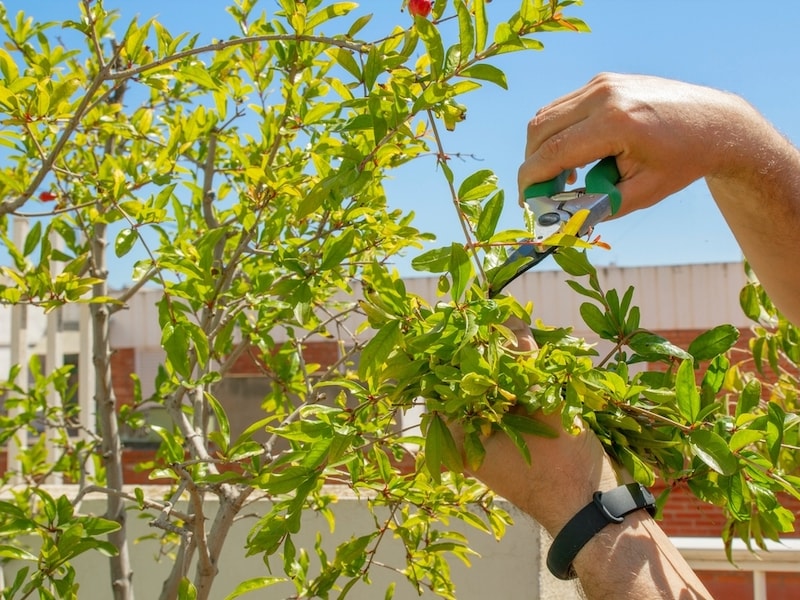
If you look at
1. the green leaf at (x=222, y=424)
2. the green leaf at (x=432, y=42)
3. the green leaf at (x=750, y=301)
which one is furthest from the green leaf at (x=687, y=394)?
the green leaf at (x=750, y=301)

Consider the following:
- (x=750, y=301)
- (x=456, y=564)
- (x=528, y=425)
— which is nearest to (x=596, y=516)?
(x=528, y=425)

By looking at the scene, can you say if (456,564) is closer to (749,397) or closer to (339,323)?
(339,323)

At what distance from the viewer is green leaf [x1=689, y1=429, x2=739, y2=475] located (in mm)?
765

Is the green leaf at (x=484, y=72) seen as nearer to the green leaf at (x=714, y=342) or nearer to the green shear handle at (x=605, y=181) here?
the green shear handle at (x=605, y=181)

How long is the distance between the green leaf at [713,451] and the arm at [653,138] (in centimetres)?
26

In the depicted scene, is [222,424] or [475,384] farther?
[222,424]

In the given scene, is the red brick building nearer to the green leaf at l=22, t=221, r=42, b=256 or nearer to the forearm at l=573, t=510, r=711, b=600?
the green leaf at l=22, t=221, r=42, b=256

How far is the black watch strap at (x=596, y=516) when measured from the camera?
86 centimetres

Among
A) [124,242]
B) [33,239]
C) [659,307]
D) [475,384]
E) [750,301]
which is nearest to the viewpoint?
[475,384]

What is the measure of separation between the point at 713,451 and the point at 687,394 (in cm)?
6

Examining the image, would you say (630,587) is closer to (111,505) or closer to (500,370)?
(500,370)

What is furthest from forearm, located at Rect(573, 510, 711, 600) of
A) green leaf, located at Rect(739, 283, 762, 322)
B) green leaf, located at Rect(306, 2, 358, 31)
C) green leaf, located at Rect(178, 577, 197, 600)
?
green leaf, located at Rect(739, 283, 762, 322)

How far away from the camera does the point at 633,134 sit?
864mm

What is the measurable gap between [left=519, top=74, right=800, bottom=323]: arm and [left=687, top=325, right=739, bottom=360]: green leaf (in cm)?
16
